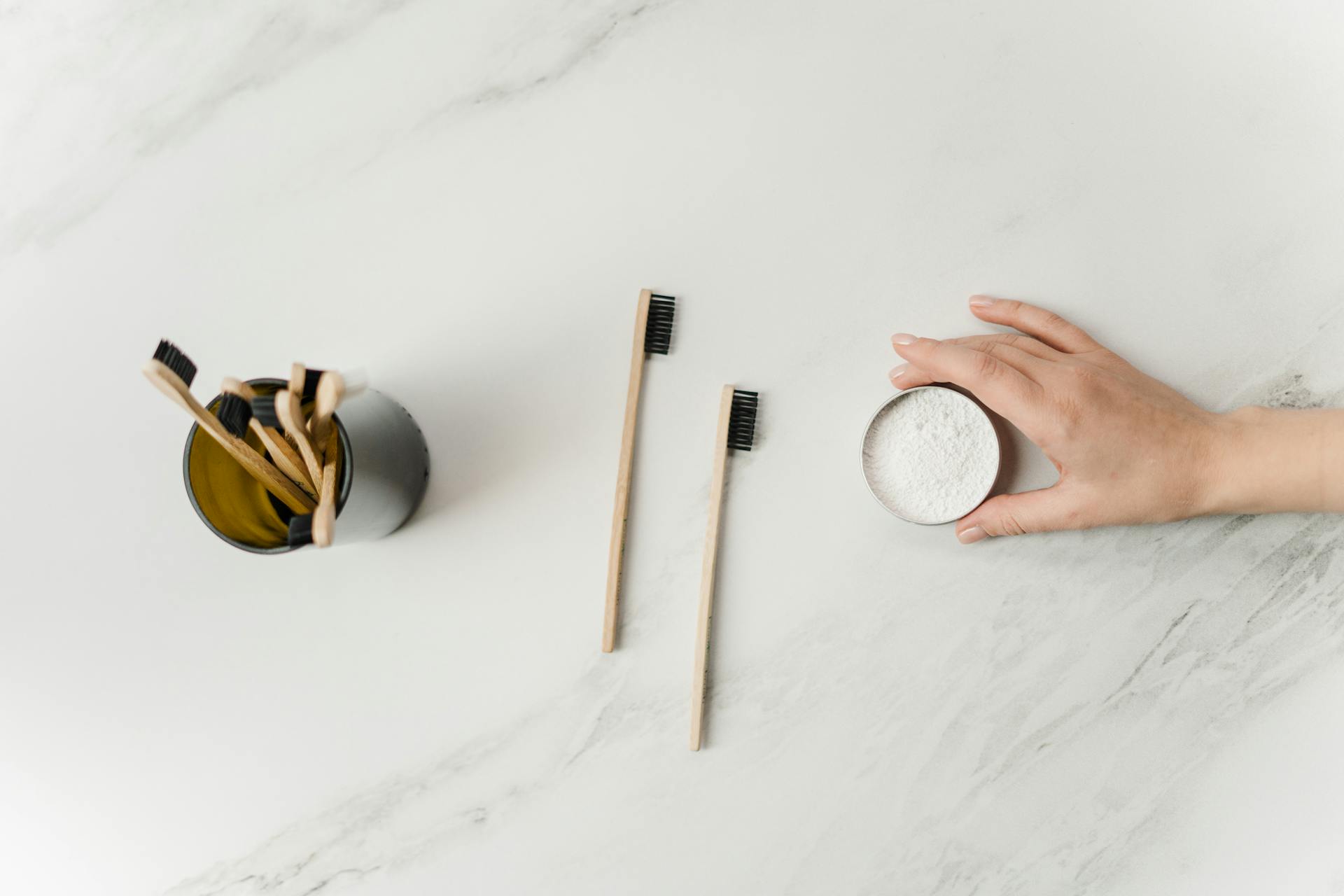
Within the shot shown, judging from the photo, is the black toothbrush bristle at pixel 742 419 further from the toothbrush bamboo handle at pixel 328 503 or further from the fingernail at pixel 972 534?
the toothbrush bamboo handle at pixel 328 503

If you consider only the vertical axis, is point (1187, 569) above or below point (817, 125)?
below

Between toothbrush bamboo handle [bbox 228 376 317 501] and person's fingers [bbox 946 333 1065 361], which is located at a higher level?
person's fingers [bbox 946 333 1065 361]

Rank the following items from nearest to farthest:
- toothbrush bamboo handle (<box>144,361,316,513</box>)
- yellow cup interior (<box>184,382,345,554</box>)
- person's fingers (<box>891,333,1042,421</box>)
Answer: toothbrush bamboo handle (<box>144,361,316,513</box>) → yellow cup interior (<box>184,382,345,554</box>) → person's fingers (<box>891,333,1042,421</box>)

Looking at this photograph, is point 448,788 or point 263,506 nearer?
point 263,506

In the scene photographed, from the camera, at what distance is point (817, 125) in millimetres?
773

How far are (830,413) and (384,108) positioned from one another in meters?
0.52

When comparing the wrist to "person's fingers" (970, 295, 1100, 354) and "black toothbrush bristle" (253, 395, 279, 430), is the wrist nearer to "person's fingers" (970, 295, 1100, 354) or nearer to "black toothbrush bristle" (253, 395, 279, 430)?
"person's fingers" (970, 295, 1100, 354)

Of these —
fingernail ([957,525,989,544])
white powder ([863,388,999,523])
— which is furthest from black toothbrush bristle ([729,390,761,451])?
fingernail ([957,525,989,544])

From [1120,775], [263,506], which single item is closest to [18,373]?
[263,506]

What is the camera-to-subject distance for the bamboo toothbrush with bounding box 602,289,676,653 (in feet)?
2.48

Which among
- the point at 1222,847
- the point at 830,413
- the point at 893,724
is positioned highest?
the point at 830,413

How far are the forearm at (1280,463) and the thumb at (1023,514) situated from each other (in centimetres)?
14

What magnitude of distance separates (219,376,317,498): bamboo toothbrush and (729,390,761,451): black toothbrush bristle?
1.20ft

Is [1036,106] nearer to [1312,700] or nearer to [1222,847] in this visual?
[1312,700]
